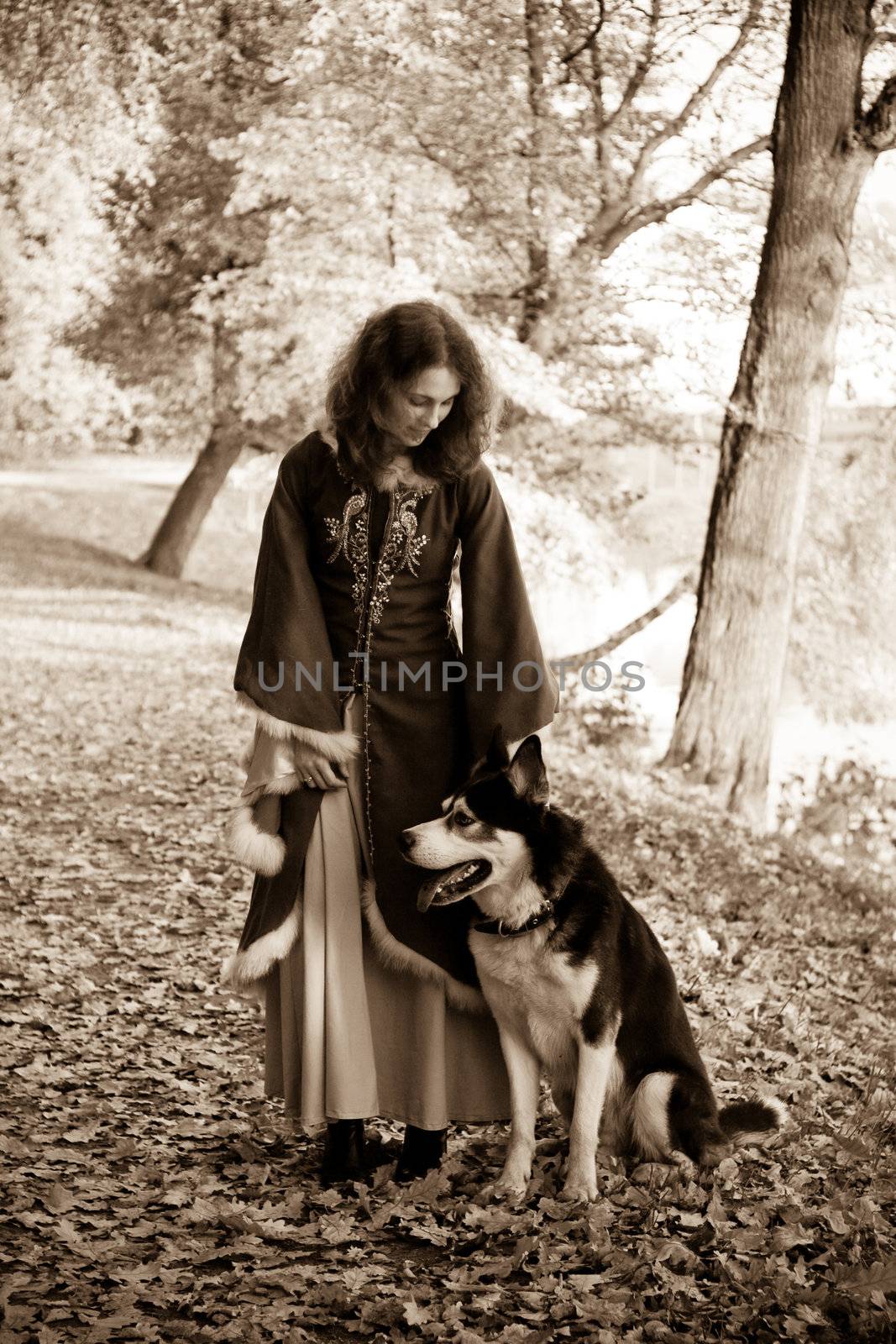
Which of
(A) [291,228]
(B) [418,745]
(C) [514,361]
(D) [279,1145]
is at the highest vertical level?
(A) [291,228]

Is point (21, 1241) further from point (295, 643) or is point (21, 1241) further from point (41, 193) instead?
point (41, 193)

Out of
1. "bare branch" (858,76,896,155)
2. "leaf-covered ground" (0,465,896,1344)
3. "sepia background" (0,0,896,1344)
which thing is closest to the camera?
"leaf-covered ground" (0,465,896,1344)

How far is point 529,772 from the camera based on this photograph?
3506 mm

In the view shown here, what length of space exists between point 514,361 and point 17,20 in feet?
20.7

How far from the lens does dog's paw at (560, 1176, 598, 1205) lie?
3631 millimetres

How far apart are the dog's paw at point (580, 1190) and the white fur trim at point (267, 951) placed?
41.4 inches

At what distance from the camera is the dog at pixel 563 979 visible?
11.5 ft

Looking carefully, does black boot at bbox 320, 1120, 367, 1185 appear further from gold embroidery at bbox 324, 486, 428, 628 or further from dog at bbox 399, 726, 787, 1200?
gold embroidery at bbox 324, 486, 428, 628

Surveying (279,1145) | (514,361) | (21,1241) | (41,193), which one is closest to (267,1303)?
(21,1241)

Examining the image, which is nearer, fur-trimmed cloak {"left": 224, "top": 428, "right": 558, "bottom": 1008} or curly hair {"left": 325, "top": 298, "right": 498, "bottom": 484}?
curly hair {"left": 325, "top": 298, "right": 498, "bottom": 484}

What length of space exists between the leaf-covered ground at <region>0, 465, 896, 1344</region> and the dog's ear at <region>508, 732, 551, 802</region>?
116 centimetres

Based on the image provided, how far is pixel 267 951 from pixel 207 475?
19.5m

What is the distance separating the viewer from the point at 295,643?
3.62 m

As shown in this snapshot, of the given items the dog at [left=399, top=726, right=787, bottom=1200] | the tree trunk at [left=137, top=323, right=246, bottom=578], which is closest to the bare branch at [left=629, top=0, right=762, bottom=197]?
the tree trunk at [left=137, top=323, right=246, bottom=578]
